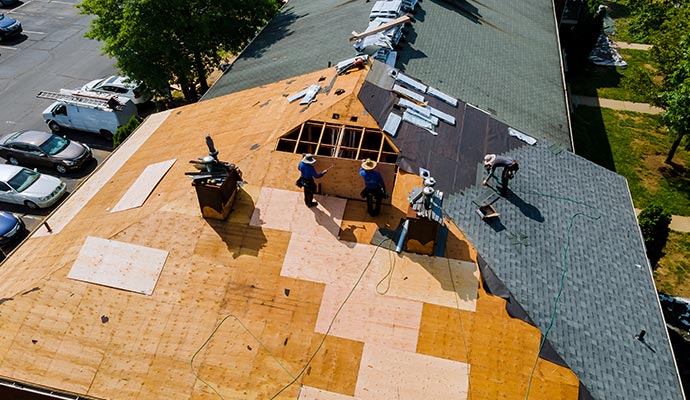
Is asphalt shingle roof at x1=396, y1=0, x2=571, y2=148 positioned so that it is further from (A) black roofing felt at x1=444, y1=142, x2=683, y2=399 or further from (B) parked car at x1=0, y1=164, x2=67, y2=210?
(B) parked car at x1=0, y1=164, x2=67, y2=210

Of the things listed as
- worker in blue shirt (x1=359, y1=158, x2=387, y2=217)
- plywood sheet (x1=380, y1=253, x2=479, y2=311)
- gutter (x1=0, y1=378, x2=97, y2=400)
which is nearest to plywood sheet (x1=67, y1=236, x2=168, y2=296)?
gutter (x1=0, y1=378, x2=97, y2=400)

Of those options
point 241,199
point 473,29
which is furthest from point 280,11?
point 241,199

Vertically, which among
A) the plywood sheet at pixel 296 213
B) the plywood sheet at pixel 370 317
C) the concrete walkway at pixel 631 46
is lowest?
the concrete walkway at pixel 631 46

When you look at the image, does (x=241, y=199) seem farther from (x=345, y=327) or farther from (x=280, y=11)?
(x=280, y=11)

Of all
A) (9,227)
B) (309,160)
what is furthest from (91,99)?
(309,160)

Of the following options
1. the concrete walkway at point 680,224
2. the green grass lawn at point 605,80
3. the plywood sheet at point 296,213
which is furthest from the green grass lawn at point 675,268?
the plywood sheet at point 296,213

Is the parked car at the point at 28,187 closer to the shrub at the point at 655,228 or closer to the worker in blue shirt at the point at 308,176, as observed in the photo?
the worker in blue shirt at the point at 308,176

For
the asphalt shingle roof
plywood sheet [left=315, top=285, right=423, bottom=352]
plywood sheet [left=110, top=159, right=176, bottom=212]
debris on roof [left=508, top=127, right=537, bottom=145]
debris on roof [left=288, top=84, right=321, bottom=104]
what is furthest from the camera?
the asphalt shingle roof
